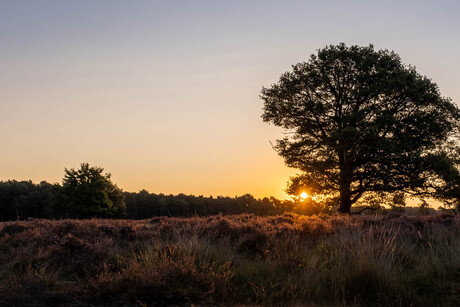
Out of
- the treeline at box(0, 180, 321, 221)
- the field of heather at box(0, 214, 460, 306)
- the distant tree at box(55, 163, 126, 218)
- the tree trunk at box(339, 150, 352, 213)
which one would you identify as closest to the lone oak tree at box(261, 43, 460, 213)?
the tree trunk at box(339, 150, 352, 213)

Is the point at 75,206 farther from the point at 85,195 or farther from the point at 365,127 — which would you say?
the point at 365,127

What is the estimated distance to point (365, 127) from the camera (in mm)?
20969

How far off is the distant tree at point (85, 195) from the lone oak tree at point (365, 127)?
28.8 m

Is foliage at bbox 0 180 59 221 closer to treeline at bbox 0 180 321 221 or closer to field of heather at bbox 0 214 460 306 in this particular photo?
treeline at bbox 0 180 321 221

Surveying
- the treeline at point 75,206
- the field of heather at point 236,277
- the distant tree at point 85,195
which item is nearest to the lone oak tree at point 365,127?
the treeline at point 75,206

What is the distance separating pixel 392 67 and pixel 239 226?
16580 mm

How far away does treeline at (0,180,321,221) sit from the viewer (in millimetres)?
45197

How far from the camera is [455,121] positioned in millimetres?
21922

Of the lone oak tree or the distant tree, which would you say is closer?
the lone oak tree

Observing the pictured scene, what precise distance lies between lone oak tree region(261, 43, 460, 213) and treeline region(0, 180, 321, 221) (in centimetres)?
439

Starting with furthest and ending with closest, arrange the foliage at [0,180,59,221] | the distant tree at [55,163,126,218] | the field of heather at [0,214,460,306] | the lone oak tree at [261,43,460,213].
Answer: the foliage at [0,180,59,221]
the distant tree at [55,163,126,218]
the lone oak tree at [261,43,460,213]
the field of heather at [0,214,460,306]

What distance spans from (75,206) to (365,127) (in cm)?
3503

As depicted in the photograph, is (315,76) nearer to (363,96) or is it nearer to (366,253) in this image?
(363,96)

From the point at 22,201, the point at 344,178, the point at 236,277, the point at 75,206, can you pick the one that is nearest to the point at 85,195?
the point at 75,206
